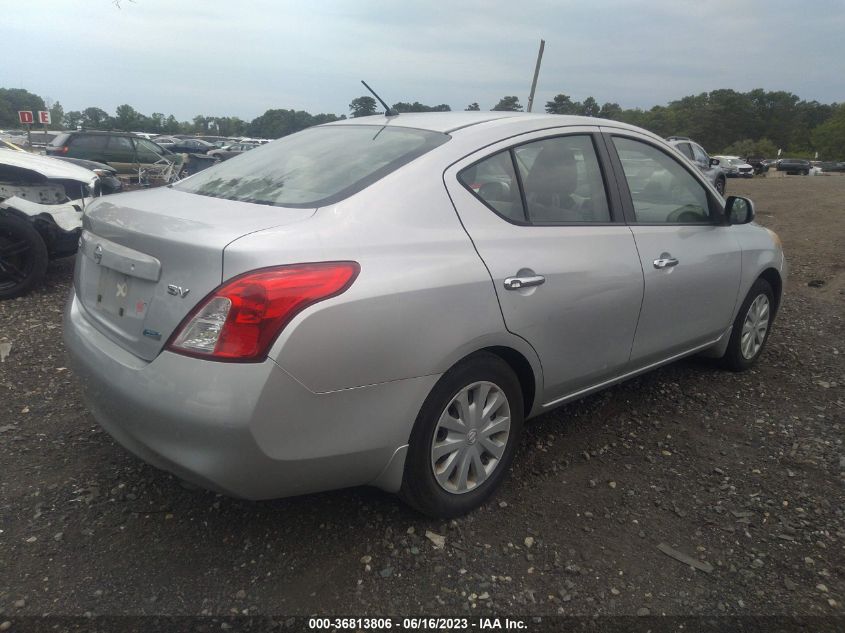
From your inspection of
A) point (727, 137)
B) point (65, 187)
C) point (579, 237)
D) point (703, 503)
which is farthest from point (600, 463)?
point (727, 137)

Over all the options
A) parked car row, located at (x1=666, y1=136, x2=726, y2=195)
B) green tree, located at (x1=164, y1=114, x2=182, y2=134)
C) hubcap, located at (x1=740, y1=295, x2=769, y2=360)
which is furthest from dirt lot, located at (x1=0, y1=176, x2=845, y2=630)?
green tree, located at (x1=164, y1=114, x2=182, y2=134)

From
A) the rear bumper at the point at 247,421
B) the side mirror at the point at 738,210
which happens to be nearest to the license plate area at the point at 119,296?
the rear bumper at the point at 247,421

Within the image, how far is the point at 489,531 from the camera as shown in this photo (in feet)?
8.75

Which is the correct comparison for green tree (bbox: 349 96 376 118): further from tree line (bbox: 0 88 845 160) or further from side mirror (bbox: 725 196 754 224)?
tree line (bbox: 0 88 845 160)

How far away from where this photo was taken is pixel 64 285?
6.19 m

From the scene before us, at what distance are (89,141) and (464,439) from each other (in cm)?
1759

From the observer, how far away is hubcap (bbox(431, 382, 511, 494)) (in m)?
2.56

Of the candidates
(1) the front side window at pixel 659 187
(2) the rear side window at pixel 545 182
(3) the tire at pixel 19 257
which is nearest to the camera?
(2) the rear side window at pixel 545 182

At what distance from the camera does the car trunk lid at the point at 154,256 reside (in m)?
2.11

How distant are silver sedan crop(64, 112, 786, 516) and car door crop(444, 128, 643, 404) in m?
0.01

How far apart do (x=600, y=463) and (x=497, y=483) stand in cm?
70

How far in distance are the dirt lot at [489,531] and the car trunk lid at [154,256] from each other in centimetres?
82

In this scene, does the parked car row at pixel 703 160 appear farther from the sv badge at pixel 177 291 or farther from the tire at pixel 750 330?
the sv badge at pixel 177 291

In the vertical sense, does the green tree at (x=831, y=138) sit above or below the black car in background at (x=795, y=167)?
above
